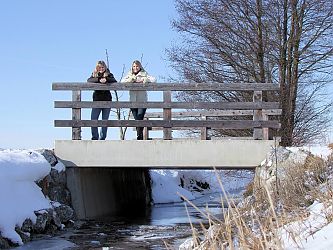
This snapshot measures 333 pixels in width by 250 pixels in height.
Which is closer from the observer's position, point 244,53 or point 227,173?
point 244,53

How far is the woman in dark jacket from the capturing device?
12.9 m

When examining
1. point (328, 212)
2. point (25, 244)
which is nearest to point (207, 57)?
point (25, 244)

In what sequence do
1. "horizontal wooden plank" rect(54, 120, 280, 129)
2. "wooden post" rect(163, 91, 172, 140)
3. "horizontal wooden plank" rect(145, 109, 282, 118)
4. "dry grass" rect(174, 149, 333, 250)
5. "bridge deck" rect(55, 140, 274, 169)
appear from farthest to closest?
"horizontal wooden plank" rect(145, 109, 282, 118)
"wooden post" rect(163, 91, 172, 140)
"bridge deck" rect(55, 140, 274, 169)
"horizontal wooden plank" rect(54, 120, 280, 129)
"dry grass" rect(174, 149, 333, 250)

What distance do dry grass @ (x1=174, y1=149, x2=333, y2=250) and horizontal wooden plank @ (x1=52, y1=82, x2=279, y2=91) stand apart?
2566 millimetres

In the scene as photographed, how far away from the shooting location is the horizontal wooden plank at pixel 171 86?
12.4 meters

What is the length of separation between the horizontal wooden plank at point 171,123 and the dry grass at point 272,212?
2.13 meters

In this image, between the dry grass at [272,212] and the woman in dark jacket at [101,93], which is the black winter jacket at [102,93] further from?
the dry grass at [272,212]

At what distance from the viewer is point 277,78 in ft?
63.3

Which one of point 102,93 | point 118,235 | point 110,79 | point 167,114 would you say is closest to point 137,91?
point 110,79

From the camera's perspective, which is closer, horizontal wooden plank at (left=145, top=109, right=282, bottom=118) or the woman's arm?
the woman's arm

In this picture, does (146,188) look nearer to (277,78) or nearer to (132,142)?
(277,78)

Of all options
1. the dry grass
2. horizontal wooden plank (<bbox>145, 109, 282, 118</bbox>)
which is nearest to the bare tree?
horizontal wooden plank (<bbox>145, 109, 282, 118</bbox>)

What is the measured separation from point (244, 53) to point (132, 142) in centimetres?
723

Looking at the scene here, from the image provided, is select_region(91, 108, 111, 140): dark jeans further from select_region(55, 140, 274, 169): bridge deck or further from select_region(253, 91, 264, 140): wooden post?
select_region(253, 91, 264, 140): wooden post
